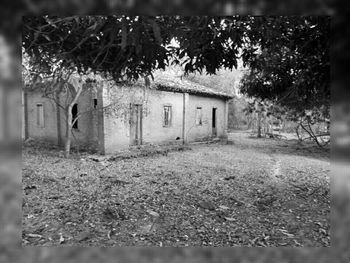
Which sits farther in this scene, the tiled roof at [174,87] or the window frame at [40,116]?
the window frame at [40,116]

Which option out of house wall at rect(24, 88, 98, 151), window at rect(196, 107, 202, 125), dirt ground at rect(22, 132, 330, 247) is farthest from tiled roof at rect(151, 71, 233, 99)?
dirt ground at rect(22, 132, 330, 247)

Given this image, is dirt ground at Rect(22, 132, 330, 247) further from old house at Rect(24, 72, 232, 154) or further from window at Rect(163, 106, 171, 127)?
window at Rect(163, 106, 171, 127)

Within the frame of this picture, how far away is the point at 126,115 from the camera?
34.6ft

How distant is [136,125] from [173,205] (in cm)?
730

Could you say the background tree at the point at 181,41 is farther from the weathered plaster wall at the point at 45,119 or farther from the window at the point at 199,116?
the window at the point at 199,116

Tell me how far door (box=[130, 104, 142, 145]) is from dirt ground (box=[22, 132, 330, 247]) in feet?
10.6

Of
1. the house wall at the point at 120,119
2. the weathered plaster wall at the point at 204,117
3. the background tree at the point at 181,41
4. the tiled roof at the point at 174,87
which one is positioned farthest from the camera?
the weathered plaster wall at the point at 204,117

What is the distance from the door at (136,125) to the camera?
1114 centimetres

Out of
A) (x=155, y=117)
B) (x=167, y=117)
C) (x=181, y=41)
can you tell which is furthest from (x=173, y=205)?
(x=167, y=117)

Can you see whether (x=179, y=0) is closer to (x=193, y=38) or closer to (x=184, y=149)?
(x=193, y=38)

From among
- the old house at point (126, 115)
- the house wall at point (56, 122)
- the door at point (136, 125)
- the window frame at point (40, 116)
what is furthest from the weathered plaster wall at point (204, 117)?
the window frame at point (40, 116)

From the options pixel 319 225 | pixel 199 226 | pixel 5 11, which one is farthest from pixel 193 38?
pixel 319 225

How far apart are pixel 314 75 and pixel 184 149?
29.0ft

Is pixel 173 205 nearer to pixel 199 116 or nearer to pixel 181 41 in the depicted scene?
pixel 181 41
